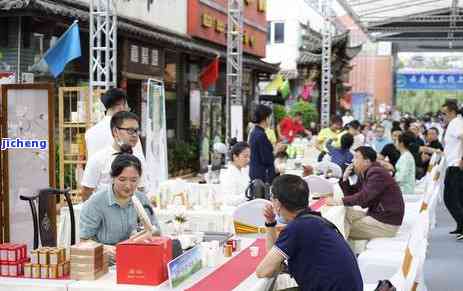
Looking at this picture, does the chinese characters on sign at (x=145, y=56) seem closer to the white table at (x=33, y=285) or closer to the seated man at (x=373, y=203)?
the seated man at (x=373, y=203)

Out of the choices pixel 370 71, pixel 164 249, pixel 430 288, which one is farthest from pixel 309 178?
pixel 370 71

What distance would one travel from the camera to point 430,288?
6891mm

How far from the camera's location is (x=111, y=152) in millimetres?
5387

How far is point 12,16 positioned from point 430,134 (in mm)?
6895

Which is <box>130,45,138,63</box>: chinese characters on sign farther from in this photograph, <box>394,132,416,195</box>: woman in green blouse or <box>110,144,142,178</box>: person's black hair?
<box>110,144,142,178</box>: person's black hair

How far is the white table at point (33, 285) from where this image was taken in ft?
12.1

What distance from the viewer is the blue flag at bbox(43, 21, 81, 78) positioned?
994 centimetres

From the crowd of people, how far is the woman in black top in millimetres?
11

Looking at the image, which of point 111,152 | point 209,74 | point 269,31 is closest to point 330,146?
point 209,74

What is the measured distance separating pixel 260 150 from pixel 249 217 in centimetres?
→ 239

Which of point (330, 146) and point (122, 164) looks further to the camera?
point (330, 146)

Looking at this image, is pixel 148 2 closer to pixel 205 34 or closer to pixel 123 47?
pixel 123 47

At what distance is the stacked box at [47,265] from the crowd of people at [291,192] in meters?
0.39

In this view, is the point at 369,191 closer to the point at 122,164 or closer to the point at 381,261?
the point at 381,261
